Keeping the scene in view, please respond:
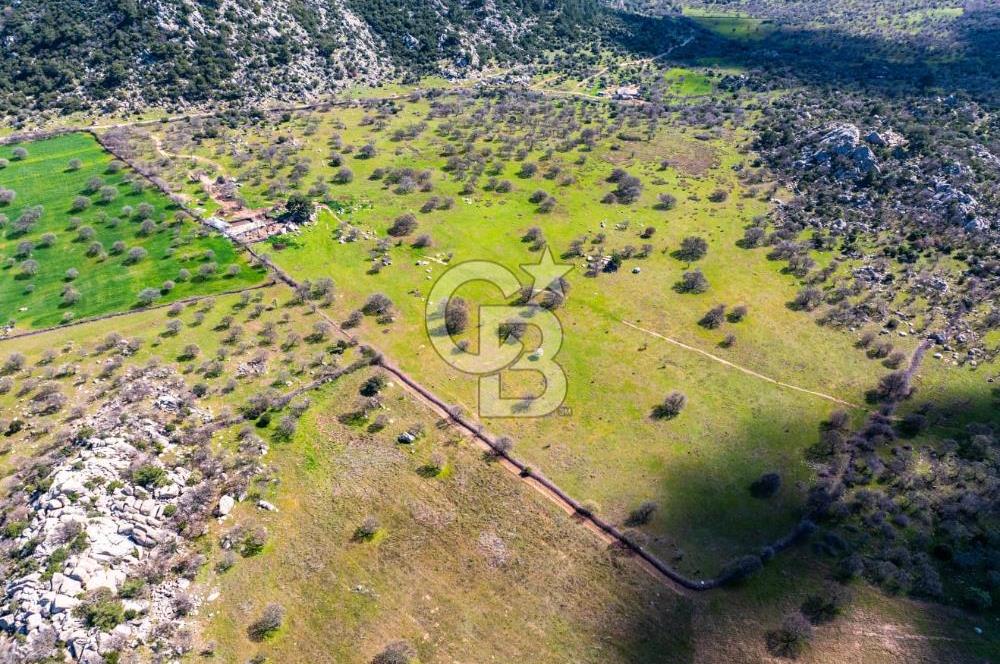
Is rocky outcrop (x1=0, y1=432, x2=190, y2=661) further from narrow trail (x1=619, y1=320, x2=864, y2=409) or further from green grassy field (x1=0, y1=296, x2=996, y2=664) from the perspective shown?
narrow trail (x1=619, y1=320, x2=864, y2=409)

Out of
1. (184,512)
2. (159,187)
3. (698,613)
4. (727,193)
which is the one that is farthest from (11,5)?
(698,613)

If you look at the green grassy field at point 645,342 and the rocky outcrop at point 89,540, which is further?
the green grassy field at point 645,342

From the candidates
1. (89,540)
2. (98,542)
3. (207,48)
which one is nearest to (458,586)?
(98,542)

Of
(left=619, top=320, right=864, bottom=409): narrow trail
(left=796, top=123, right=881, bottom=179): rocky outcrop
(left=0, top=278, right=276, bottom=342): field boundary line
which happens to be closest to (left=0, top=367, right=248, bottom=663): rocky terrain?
(left=0, top=278, right=276, bottom=342): field boundary line

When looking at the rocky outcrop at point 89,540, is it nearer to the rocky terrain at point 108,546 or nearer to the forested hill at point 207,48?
the rocky terrain at point 108,546

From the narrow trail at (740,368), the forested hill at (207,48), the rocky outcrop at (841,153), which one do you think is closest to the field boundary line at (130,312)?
the narrow trail at (740,368)

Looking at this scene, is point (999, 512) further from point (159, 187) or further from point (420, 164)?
point (159, 187)
